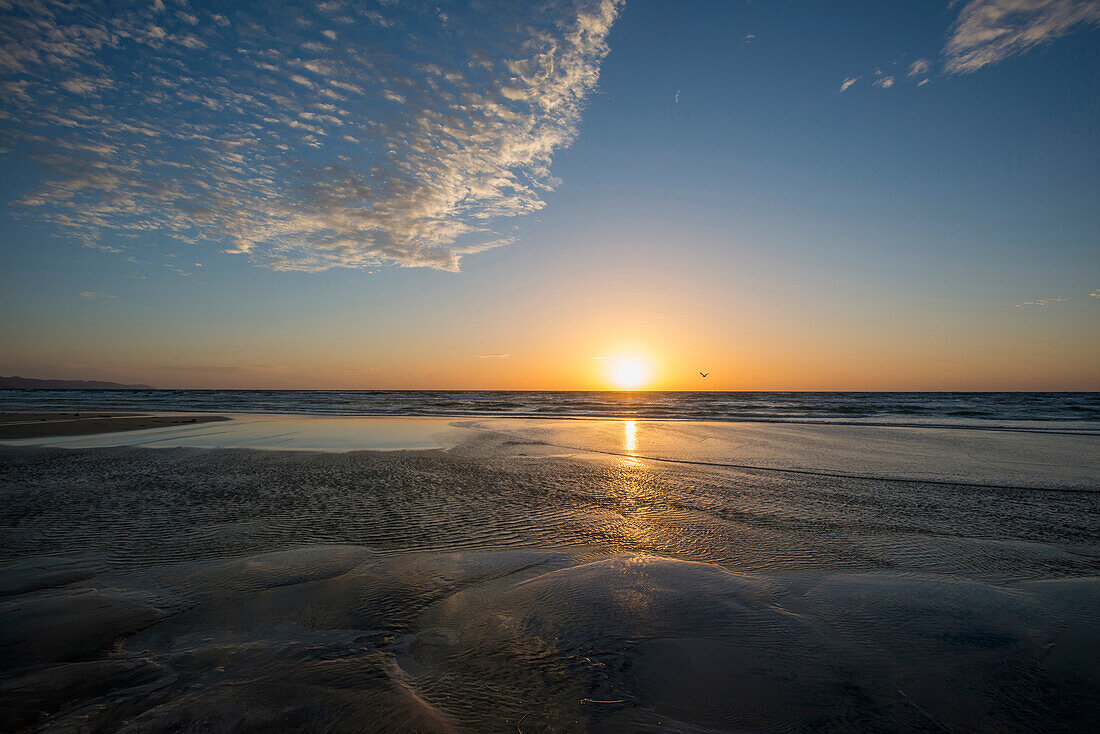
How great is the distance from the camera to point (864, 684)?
3.33 m

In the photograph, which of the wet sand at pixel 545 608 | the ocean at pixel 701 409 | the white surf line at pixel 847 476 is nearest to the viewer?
the wet sand at pixel 545 608

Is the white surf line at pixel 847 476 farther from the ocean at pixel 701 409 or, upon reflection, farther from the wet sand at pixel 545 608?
the ocean at pixel 701 409

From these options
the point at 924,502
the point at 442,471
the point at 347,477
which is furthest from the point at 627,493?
the point at 347,477

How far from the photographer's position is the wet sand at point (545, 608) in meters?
3.04

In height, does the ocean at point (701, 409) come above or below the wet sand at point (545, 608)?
above

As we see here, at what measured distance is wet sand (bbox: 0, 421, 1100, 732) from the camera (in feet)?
9.98

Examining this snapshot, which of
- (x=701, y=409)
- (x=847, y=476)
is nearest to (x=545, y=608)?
(x=847, y=476)

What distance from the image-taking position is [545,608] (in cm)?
445

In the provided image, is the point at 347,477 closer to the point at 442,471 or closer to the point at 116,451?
the point at 442,471

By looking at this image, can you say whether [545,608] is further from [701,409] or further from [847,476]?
[701,409]

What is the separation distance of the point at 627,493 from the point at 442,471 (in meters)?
4.50

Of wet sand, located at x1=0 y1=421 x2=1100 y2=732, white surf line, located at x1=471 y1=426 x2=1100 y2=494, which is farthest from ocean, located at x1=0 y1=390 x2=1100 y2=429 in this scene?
wet sand, located at x1=0 y1=421 x2=1100 y2=732

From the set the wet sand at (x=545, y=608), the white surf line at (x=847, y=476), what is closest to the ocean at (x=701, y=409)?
the white surf line at (x=847, y=476)

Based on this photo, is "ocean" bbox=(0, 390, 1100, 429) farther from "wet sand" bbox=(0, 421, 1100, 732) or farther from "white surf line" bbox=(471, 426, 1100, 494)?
"wet sand" bbox=(0, 421, 1100, 732)
